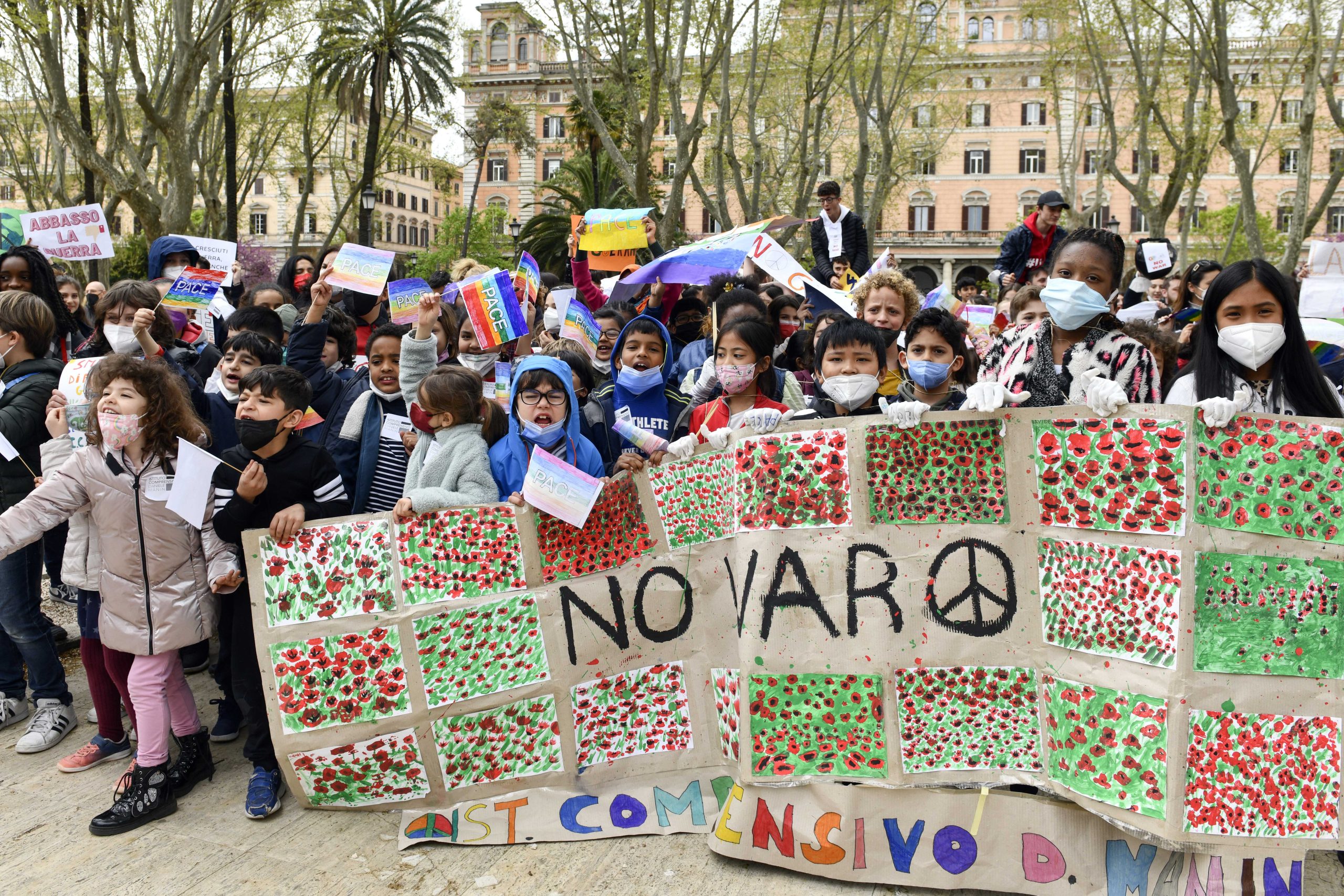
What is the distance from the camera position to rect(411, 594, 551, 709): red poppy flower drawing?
3.63 meters

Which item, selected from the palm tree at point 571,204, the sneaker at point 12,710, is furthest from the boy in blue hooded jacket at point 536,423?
the palm tree at point 571,204

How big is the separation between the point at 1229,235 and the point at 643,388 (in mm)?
43703

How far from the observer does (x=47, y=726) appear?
4527 mm

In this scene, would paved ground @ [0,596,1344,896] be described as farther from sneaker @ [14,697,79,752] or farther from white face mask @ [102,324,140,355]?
white face mask @ [102,324,140,355]

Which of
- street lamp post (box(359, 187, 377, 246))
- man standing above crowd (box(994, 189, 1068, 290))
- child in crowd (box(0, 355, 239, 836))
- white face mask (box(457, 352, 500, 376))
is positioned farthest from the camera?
street lamp post (box(359, 187, 377, 246))

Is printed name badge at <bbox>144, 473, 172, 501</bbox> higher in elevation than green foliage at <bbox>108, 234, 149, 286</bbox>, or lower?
lower

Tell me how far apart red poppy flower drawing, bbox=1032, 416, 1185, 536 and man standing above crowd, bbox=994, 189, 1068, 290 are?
4643mm

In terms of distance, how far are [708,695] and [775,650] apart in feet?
1.67

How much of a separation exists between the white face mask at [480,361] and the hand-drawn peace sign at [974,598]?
9.76 ft

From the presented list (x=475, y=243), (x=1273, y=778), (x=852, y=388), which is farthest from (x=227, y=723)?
(x=475, y=243)

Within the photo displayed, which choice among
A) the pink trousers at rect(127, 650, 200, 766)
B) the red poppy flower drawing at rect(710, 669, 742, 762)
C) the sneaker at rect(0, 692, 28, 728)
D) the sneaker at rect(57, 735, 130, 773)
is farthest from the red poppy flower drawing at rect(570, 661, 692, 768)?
the sneaker at rect(0, 692, 28, 728)

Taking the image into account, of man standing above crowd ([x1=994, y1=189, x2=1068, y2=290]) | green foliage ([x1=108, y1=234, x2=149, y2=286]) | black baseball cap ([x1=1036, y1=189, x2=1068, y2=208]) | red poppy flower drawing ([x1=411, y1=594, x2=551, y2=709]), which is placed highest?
green foliage ([x1=108, y1=234, x2=149, y2=286])

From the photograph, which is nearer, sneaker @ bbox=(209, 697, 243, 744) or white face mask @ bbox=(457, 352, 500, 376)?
sneaker @ bbox=(209, 697, 243, 744)

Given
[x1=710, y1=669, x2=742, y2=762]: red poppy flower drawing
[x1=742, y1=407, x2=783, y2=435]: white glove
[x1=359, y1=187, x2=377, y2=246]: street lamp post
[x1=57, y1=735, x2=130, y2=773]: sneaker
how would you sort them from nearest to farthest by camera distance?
[x1=742, y1=407, x2=783, y2=435]: white glove → [x1=710, y1=669, x2=742, y2=762]: red poppy flower drawing → [x1=57, y1=735, x2=130, y2=773]: sneaker → [x1=359, y1=187, x2=377, y2=246]: street lamp post
